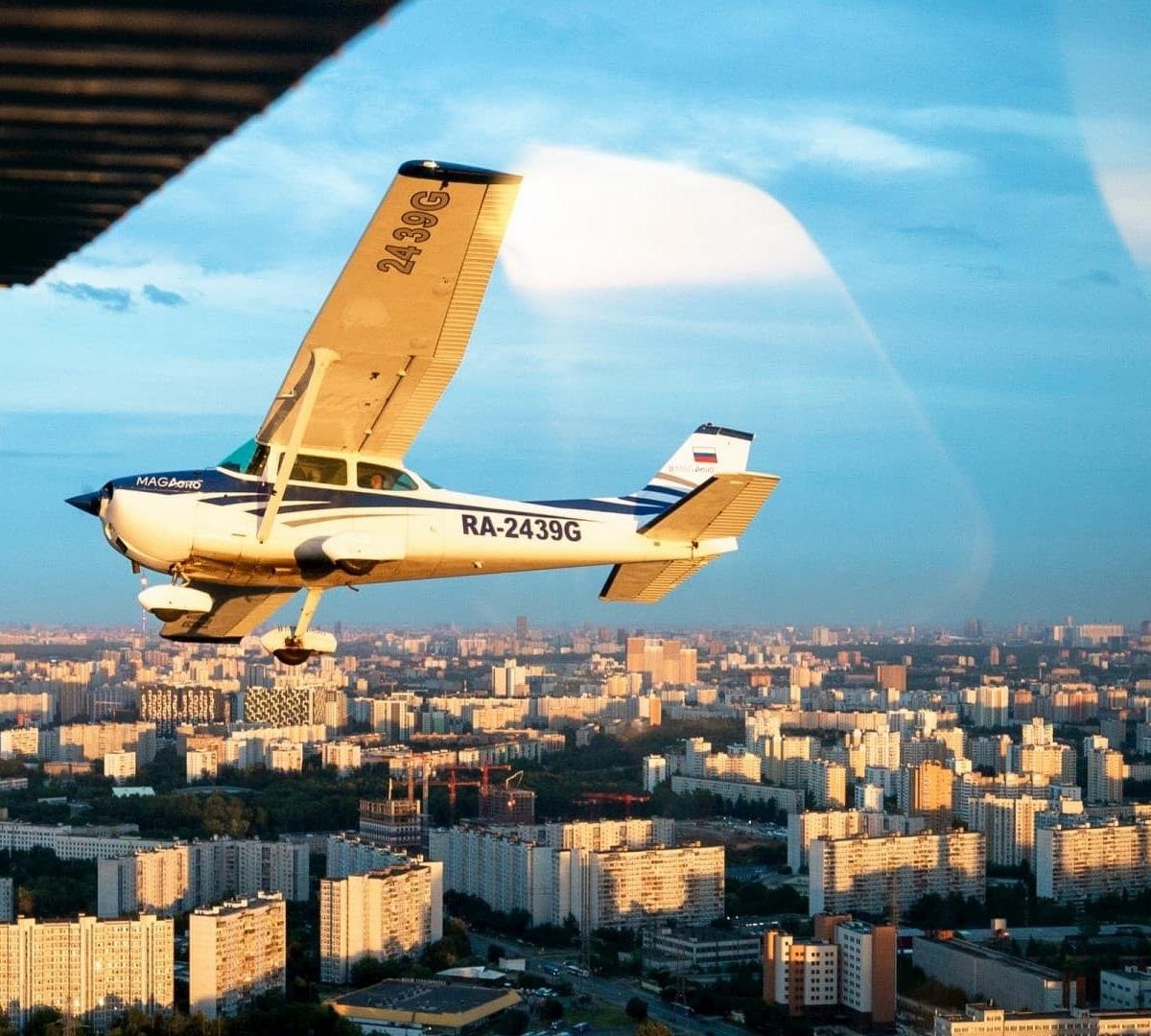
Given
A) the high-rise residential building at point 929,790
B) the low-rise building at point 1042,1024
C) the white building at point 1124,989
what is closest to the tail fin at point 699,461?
the low-rise building at point 1042,1024

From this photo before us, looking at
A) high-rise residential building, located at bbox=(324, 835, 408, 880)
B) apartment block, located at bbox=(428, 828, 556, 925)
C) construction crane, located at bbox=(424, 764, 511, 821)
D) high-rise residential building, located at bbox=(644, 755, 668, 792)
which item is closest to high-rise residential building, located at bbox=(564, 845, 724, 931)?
apartment block, located at bbox=(428, 828, 556, 925)

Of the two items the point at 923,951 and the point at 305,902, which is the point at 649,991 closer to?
the point at 923,951

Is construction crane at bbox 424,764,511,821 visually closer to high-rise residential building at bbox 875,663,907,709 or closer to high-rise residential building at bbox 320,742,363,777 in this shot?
high-rise residential building at bbox 320,742,363,777

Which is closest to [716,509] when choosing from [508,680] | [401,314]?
[401,314]

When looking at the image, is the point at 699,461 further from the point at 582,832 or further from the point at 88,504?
the point at 582,832

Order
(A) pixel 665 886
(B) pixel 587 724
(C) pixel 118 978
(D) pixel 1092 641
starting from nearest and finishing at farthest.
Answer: (C) pixel 118 978
(A) pixel 665 886
(D) pixel 1092 641
(B) pixel 587 724

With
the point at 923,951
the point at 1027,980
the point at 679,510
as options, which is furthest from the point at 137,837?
the point at 679,510
